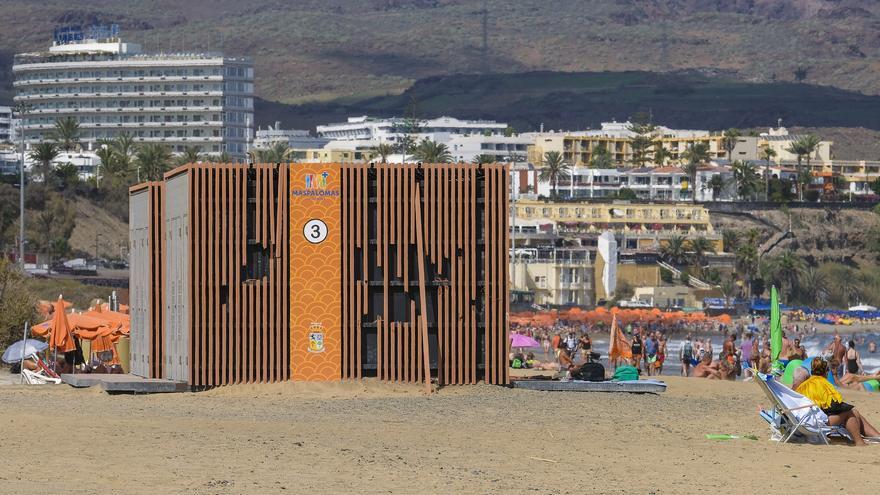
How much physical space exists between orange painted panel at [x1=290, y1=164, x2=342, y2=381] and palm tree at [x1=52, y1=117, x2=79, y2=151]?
117 metres

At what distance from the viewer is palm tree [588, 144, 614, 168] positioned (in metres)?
172

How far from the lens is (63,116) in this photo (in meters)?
160

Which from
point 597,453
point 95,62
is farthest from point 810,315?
point 597,453

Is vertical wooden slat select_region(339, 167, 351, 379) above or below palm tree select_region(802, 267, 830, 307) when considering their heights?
above

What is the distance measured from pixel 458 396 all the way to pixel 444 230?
99.2 inches

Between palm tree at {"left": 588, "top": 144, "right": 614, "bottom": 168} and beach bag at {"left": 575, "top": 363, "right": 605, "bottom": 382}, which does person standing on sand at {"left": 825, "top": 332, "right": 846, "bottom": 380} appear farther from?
palm tree at {"left": 588, "top": 144, "right": 614, "bottom": 168}

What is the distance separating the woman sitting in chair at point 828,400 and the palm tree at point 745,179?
456 ft

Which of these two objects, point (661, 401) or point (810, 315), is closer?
point (661, 401)

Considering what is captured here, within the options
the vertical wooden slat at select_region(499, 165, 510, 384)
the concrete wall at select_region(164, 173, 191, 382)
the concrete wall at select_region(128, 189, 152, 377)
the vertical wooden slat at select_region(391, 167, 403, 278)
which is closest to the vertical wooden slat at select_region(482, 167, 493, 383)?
the vertical wooden slat at select_region(499, 165, 510, 384)

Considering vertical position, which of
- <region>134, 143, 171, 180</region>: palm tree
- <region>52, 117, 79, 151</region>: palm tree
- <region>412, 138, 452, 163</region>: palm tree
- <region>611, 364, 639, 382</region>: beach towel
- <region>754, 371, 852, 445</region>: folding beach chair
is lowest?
<region>611, 364, 639, 382</region>: beach towel

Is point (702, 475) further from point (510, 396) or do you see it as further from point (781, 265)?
point (781, 265)

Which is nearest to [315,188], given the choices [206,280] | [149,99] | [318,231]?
[318,231]

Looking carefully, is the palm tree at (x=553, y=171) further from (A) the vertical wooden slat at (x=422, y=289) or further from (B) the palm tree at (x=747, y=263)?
(A) the vertical wooden slat at (x=422, y=289)

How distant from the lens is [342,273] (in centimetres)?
2725
